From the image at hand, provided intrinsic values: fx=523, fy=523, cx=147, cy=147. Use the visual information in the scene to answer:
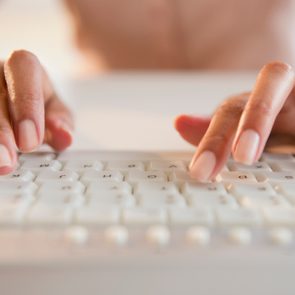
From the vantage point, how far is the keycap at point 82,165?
0.39 metres

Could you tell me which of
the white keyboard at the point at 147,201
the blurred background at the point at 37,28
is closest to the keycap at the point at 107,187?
the white keyboard at the point at 147,201

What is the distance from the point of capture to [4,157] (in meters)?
0.38

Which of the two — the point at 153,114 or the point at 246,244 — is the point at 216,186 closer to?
the point at 246,244

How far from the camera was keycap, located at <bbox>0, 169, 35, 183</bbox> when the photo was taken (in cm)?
37

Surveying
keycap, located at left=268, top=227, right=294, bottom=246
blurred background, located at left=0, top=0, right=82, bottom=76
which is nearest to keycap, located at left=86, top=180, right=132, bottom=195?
keycap, located at left=268, top=227, right=294, bottom=246

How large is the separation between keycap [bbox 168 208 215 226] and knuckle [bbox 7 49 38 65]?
0.82 feet

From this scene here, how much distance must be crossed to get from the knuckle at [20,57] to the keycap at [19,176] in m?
0.14

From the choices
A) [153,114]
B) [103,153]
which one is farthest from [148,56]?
[103,153]

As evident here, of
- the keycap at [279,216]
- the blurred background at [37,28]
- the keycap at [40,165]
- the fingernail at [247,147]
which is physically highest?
the fingernail at [247,147]

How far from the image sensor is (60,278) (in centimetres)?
28

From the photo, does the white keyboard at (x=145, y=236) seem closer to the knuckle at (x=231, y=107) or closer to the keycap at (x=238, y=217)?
the keycap at (x=238, y=217)

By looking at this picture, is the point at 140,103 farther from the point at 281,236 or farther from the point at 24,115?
the point at 281,236

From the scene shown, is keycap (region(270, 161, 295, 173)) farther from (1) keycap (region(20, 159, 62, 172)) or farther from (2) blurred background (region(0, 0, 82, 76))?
(2) blurred background (region(0, 0, 82, 76))

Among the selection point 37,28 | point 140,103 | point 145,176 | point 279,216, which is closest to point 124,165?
point 145,176
